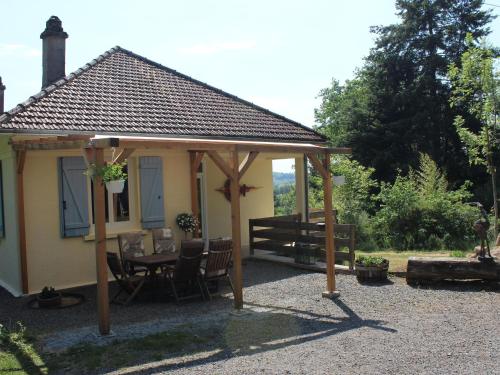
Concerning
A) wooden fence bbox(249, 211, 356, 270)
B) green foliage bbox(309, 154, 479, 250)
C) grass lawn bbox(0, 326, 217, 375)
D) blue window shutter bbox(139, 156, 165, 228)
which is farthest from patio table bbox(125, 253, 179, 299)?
green foliage bbox(309, 154, 479, 250)

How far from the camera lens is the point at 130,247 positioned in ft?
30.7

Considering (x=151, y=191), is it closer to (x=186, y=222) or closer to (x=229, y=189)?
(x=186, y=222)

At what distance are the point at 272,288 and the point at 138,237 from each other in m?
2.60

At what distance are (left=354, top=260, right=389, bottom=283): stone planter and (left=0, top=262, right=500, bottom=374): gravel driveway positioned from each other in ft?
0.69

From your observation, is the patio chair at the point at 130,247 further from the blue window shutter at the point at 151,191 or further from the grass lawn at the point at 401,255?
the grass lawn at the point at 401,255

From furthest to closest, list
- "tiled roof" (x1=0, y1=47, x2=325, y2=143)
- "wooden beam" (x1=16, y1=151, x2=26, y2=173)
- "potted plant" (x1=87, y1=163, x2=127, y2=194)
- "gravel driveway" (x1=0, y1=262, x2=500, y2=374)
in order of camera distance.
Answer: "tiled roof" (x1=0, y1=47, x2=325, y2=143) → "wooden beam" (x1=16, y1=151, x2=26, y2=173) → "potted plant" (x1=87, y1=163, x2=127, y2=194) → "gravel driveway" (x1=0, y1=262, x2=500, y2=374)

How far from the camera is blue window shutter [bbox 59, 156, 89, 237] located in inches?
370

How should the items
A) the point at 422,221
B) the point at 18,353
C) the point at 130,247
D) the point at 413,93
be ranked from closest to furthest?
the point at 18,353 < the point at 130,247 < the point at 422,221 < the point at 413,93

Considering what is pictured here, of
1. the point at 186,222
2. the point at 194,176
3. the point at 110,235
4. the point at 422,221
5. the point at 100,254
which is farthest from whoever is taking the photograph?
the point at 422,221

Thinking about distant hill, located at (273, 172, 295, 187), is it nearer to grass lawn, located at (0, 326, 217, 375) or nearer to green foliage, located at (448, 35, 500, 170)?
green foliage, located at (448, 35, 500, 170)

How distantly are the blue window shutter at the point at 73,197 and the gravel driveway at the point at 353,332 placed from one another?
9.64ft

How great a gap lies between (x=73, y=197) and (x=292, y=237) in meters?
4.78

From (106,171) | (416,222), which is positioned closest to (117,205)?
(106,171)

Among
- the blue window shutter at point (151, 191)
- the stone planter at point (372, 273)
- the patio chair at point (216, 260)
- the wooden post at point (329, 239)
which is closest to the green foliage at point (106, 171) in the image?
the patio chair at point (216, 260)
